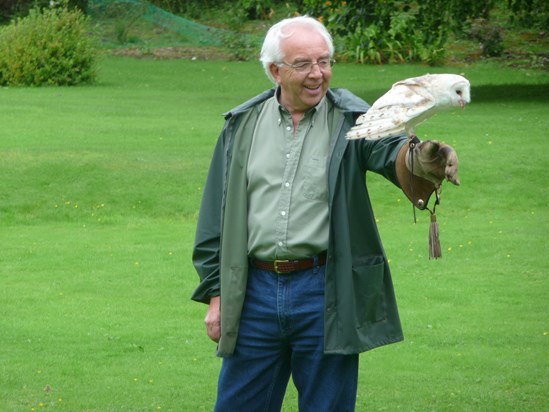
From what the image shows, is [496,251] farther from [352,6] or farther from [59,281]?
[352,6]

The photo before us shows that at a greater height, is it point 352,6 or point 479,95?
point 352,6

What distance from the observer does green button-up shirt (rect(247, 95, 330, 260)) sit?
4.16 m

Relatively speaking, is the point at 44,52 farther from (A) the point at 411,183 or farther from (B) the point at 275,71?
(A) the point at 411,183

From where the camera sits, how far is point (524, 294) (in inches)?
368

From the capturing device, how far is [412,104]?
392 centimetres

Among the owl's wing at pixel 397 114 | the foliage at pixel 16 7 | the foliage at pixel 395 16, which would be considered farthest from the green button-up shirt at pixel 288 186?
the foliage at pixel 16 7

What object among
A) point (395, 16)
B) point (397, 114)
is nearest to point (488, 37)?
point (395, 16)

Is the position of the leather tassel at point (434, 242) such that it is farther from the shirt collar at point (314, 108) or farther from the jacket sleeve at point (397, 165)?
the shirt collar at point (314, 108)

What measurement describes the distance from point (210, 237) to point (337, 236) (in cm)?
63

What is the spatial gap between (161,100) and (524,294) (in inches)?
561

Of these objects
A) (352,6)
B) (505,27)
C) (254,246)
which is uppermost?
(254,246)

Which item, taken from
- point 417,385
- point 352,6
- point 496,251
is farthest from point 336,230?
point 352,6

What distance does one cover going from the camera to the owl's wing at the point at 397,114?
3885mm

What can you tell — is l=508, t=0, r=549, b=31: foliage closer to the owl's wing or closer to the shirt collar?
the shirt collar
